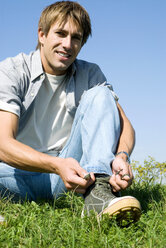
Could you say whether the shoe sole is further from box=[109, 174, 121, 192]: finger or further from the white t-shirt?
the white t-shirt

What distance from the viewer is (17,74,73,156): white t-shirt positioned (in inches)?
143

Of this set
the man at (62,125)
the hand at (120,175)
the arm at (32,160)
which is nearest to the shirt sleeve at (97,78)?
the man at (62,125)

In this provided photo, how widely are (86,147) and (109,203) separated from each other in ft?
1.65

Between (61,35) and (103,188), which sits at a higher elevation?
(61,35)

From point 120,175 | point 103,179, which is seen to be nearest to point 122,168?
point 120,175

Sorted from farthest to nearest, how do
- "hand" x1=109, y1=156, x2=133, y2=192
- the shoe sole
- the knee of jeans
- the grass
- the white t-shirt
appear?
the white t-shirt < the knee of jeans < "hand" x1=109, y1=156, x2=133, y2=192 < the shoe sole < the grass

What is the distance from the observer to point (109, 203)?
101 inches

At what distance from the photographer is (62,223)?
8.30ft

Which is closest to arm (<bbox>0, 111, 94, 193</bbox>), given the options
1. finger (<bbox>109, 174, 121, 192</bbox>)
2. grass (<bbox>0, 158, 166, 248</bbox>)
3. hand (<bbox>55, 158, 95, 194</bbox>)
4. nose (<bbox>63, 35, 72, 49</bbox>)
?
hand (<bbox>55, 158, 95, 194</bbox>)

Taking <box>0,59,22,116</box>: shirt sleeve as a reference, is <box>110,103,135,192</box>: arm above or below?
below

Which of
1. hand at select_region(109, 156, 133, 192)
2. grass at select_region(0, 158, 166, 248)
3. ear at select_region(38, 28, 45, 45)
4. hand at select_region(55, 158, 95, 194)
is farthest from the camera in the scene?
Result: ear at select_region(38, 28, 45, 45)

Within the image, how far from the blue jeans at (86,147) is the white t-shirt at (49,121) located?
0.29 m

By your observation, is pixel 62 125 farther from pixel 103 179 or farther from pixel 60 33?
pixel 103 179

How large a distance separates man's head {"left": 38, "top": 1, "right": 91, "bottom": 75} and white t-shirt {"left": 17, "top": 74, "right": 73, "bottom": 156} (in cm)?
16
